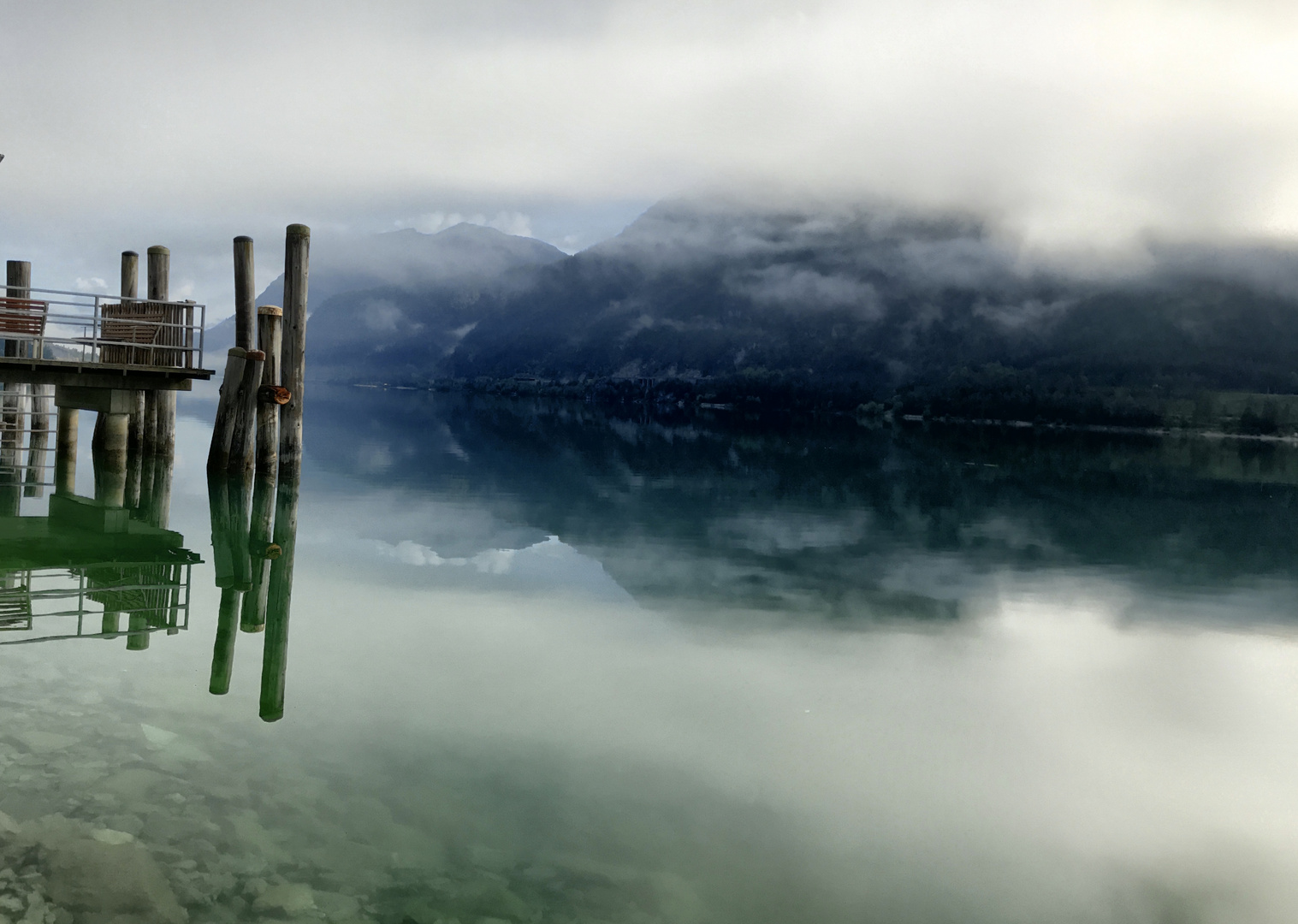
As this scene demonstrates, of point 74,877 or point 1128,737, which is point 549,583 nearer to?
point 1128,737

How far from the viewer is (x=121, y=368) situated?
21.9m

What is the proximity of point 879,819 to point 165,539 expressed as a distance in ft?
44.5

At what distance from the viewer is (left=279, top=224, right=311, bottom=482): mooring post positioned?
2244cm

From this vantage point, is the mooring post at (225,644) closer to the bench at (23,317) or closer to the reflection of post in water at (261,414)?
Result: the reflection of post in water at (261,414)

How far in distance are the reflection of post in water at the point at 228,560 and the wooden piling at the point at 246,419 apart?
0.36 m

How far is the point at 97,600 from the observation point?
13.1 meters

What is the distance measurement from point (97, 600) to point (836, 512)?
20.5m

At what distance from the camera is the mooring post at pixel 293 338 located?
22.4 meters

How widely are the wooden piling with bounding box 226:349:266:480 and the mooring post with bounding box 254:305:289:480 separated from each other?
17 cm

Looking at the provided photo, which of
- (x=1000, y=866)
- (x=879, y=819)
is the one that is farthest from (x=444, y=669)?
(x=1000, y=866)

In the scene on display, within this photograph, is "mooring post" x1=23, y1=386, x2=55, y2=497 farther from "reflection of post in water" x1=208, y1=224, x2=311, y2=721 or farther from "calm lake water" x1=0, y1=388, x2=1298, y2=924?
"calm lake water" x1=0, y1=388, x2=1298, y2=924

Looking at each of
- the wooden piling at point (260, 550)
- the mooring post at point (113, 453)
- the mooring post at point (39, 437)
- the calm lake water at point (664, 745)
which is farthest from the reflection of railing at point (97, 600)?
the mooring post at point (39, 437)

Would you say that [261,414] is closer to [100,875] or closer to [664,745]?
[664,745]

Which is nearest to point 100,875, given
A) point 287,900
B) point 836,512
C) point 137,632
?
point 287,900
